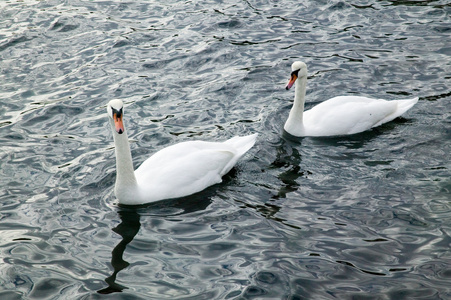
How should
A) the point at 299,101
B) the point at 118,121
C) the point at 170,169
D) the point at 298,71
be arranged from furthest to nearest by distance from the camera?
the point at 299,101 < the point at 298,71 < the point at 170,169 < the point at 118,121

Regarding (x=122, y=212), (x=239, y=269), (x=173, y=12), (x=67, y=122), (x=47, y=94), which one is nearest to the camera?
(x=239, y=269)

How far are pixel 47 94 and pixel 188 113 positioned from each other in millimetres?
2808

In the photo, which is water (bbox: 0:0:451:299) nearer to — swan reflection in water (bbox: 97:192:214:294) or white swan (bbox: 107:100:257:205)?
swan reflection in water (bbox: 97:192:214:294)

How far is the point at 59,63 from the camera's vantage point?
12.8 meters

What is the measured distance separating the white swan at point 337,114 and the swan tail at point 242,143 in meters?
1.07

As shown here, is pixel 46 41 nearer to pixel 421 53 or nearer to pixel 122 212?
pixel 122 212

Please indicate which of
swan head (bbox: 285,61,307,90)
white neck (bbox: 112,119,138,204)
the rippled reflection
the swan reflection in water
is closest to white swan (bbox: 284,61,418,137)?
swan head (bbox: 285,61,307,90)

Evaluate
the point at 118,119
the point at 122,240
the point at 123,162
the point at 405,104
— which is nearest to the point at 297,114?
the point at 405,104

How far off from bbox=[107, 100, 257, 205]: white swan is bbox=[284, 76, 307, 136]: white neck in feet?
4.35

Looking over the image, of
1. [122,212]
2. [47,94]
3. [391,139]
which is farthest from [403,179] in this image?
[47,94]

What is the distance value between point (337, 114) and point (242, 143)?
1.84m

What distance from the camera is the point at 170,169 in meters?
8.51

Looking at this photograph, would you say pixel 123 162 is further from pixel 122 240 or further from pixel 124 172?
pixel 122 240

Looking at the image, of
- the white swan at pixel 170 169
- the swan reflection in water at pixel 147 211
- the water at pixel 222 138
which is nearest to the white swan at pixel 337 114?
the water at pixel 222 138
